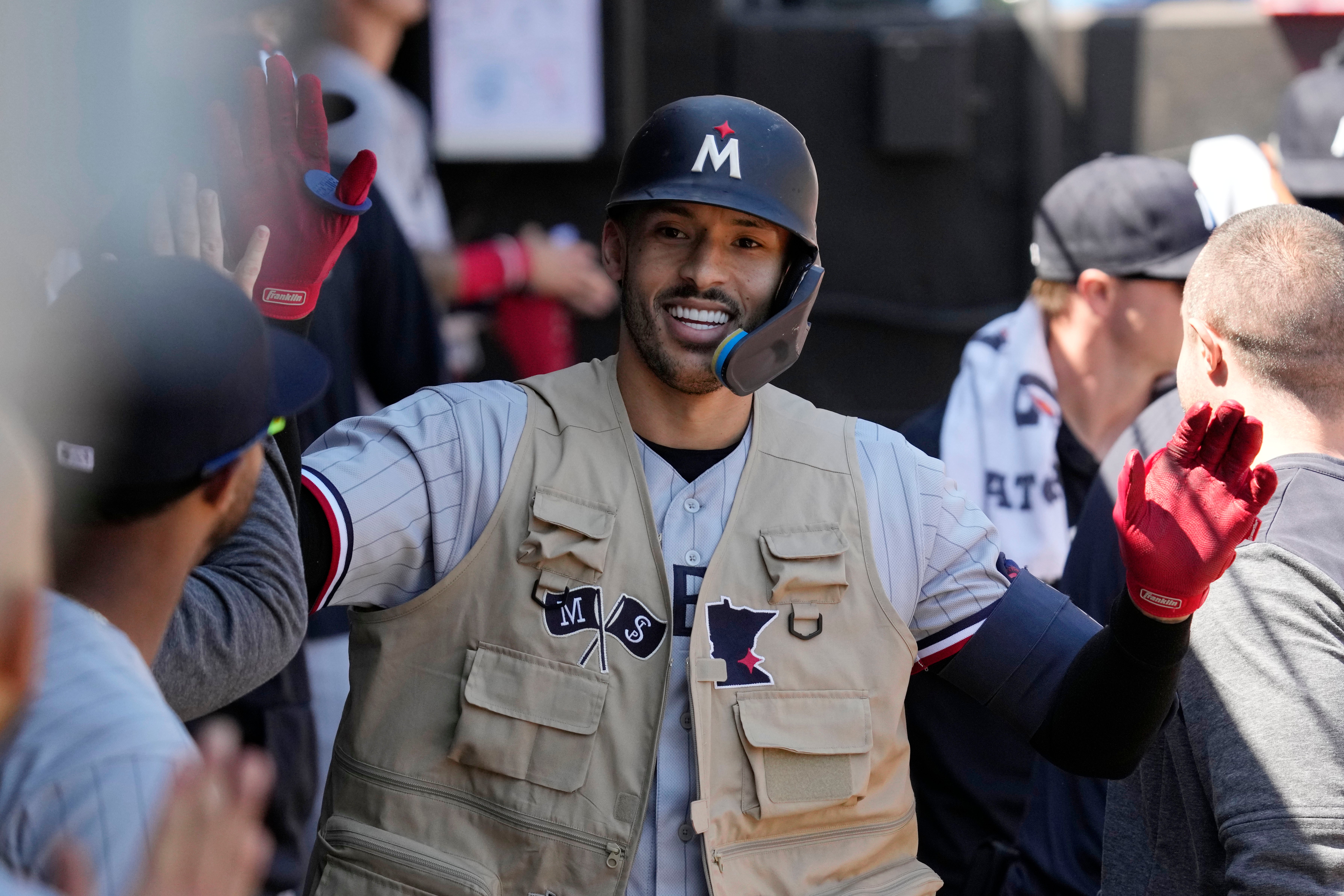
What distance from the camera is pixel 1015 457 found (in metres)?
3.58

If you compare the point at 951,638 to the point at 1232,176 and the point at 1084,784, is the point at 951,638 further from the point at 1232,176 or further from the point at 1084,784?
the point at 1232,176

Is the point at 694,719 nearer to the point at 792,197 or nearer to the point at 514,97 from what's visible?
the point at 792,197

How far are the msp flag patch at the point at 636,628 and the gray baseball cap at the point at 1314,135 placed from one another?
279cm

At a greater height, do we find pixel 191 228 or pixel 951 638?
pixel 191 228

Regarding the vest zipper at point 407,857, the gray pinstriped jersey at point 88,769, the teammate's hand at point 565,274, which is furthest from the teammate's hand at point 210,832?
the teammate's hand at point 565,274

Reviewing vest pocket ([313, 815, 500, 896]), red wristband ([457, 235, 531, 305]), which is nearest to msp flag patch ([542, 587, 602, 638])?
vest pocket ([313, 815, 500, 896])

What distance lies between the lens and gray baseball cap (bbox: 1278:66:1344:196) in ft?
13.4

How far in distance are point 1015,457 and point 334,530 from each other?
2.01 meters

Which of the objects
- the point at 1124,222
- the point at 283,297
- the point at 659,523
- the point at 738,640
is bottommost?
the point at 738,640

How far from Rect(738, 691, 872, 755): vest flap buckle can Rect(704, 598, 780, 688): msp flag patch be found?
28mm

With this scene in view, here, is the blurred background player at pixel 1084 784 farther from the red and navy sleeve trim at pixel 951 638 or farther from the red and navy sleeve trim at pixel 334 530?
the red and navy sleeve trim at pixel 334 530

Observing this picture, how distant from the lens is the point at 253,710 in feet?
9.89

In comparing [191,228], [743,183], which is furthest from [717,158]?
[191,228]

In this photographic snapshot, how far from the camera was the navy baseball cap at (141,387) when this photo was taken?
1.46 metres
